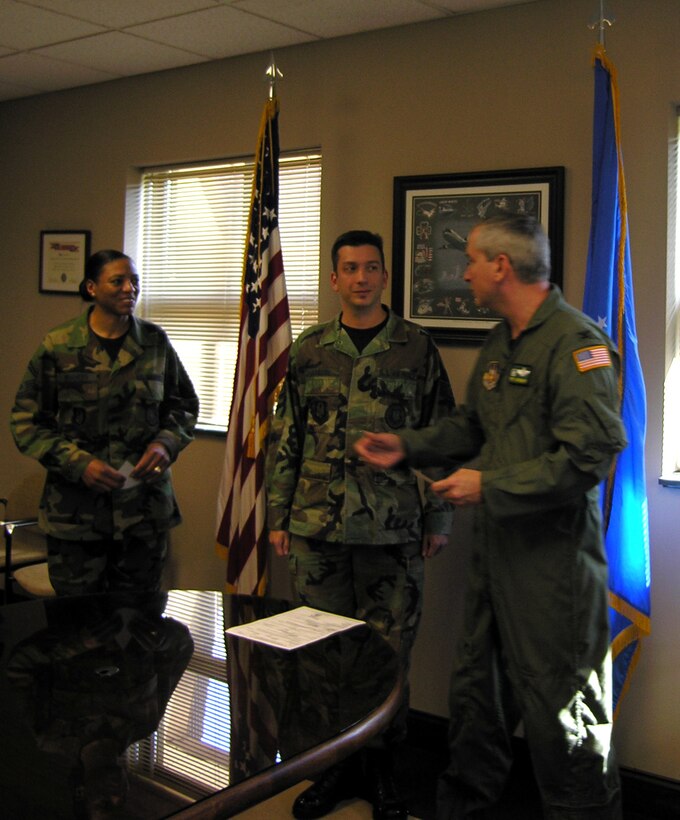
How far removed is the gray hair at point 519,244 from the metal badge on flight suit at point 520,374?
214mm

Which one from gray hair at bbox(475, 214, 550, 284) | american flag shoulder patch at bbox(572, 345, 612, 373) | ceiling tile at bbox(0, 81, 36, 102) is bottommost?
american flag shoulder patch at bbox(572, 345, 612, 373)

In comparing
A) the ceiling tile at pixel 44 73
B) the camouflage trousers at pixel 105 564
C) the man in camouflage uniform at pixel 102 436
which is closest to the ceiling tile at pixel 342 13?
the man in camouflage uniform at pixel 102 436

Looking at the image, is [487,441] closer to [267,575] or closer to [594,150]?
[594,150]

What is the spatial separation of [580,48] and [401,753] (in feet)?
8.01

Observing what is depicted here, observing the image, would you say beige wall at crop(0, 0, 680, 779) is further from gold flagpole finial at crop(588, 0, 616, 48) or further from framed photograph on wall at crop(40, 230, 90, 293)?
gold flagpole finial at crop(588, 0, 616, 48)

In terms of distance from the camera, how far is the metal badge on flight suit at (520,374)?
2.22 m

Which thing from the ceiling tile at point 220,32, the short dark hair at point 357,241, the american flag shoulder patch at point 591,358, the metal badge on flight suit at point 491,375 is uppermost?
the ceiling tile at point 220,32

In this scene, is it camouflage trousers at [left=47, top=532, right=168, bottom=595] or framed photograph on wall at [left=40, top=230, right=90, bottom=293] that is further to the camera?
framed photograph on wall at [left=40, top=230, right=90, bottom=293]

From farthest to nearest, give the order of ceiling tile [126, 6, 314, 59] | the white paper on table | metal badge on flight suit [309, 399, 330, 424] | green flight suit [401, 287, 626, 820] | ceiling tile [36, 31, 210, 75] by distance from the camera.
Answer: ceiling tile [36, 31, 210, 75] → ceiling tile [126, 6, 314, 59] → metal badge on flight suit [309, 399, 330, 424] → green flight suit [401, 287, 626, 820] → the white paper on table

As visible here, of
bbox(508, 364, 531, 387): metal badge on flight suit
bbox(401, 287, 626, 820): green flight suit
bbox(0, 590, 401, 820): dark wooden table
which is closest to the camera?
bbox(0, 590, 401, 820): dark wooden table

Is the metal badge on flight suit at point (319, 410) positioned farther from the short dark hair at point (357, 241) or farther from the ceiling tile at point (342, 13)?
the ceiling tile at point (342, 13)

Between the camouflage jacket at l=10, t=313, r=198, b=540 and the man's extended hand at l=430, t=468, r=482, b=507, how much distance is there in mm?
1211

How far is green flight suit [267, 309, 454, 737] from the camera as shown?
271 centimetres

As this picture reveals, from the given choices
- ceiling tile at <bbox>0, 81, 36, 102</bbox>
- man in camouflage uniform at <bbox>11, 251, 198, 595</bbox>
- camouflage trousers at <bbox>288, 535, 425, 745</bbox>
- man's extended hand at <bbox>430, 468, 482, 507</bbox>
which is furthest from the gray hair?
ceiling tile at <bbox>0, 81, 36, 102</bbox>
